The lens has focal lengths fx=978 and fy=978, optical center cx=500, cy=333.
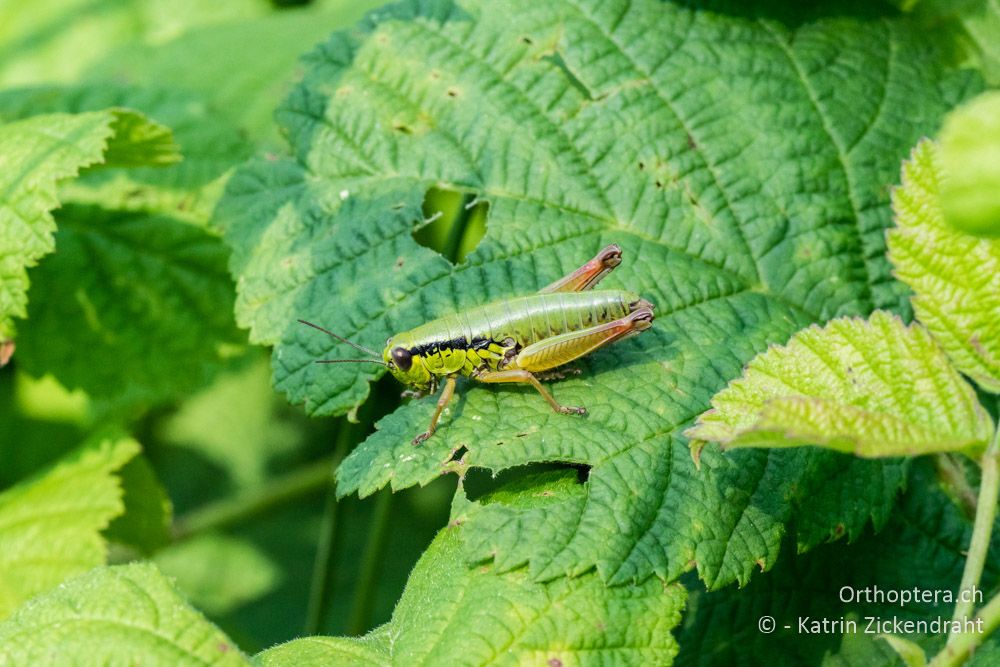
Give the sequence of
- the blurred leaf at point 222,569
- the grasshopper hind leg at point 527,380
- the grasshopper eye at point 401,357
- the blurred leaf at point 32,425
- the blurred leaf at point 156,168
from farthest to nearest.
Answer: the blurred leaf at point 222,569, the blurred leaf at point 32,425, the blurred leaf at point 156,168, the grasshopper eye at point 401,357, the grasshopper hind leg at point 527,380

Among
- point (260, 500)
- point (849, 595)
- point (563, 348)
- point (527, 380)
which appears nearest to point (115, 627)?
point (527, 380)

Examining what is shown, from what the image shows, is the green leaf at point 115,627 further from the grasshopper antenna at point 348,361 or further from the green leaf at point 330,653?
the grasshopper antenna at point 348,361

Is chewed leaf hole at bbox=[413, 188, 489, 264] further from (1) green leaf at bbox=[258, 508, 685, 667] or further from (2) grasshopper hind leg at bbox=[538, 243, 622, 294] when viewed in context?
(1) green leaf at bbox=[258, 508, 685, 667]

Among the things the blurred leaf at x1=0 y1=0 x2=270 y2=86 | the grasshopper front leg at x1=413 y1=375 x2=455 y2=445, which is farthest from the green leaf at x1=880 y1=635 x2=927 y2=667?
the blurred leaf at x1=0 y1=0 x2=270 y2=86

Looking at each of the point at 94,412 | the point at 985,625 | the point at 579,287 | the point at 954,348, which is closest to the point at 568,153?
the point at 579,287

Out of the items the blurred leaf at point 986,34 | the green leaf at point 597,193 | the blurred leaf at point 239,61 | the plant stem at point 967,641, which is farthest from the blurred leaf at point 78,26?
the plant stem at point 967,641

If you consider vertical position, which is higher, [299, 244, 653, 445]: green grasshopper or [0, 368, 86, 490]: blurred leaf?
[299, 244, 653, 445]: green grasshopper

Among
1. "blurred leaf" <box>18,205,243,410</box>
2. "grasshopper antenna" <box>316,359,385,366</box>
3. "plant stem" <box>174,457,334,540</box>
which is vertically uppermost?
"grasshopper antenna" <box>316,359,385,366</box>
